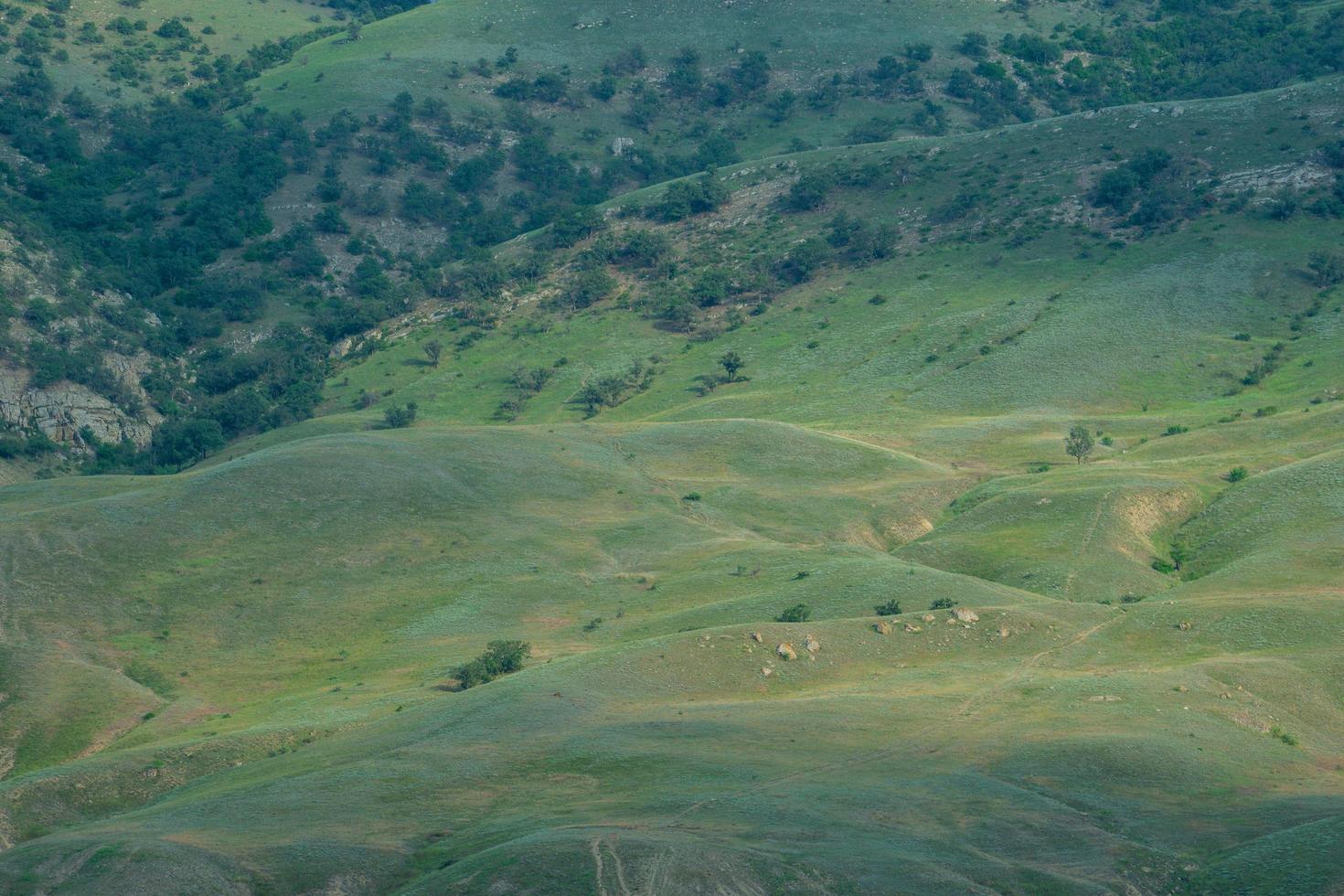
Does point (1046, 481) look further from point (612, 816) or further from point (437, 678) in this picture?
point (612, 816)

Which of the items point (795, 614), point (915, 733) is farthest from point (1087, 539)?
point (915, 733)

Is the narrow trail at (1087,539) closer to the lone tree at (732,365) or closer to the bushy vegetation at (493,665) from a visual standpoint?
the bushy vegetation at (493,665)

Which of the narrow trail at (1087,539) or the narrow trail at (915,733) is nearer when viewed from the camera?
the narrow trail at (915,733)

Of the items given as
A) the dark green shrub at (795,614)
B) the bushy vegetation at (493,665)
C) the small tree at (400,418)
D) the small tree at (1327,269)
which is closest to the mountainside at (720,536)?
the dark green shrub at (795,614)

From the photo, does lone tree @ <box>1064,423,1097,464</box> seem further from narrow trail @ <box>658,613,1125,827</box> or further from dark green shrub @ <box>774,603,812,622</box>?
dark green shrub @ <box>774,603,812,622</box>

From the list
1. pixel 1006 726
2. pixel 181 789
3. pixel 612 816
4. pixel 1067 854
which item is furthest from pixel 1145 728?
pixel 181 789
